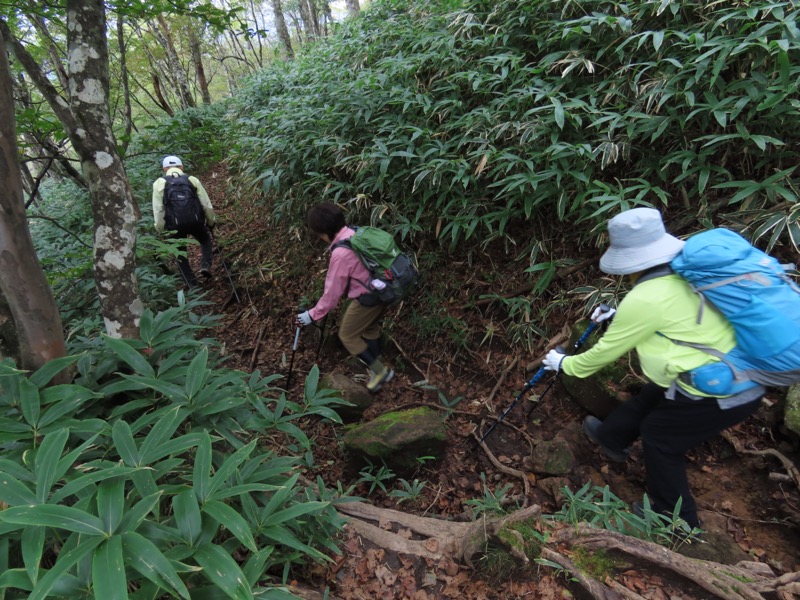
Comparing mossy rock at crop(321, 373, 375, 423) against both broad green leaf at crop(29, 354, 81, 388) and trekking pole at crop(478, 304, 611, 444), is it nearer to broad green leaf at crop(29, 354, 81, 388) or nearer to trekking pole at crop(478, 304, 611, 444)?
trekking pole at crop(478, 304, 611, 444)

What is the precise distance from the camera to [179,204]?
220 inches

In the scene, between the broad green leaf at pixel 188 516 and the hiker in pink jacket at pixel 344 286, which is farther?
the hiker in pink jacket at pixel 344 286

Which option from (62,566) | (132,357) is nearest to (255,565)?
(62,566)

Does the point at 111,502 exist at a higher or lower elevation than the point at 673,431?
higher

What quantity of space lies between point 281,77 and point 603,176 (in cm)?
843

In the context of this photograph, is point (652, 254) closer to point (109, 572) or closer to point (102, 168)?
point (109, 572)

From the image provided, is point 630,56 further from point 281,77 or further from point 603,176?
point 281,77

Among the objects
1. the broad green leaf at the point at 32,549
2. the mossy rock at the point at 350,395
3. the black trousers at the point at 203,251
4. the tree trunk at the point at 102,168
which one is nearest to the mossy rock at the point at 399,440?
the mossy rock at the point at 350,395

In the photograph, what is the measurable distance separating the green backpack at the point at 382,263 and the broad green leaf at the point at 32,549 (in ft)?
8.97

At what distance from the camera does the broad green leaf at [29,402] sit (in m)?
1.82

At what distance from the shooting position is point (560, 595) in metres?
1.82

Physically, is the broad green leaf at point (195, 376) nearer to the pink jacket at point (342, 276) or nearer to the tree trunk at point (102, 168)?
the tree trunk at point (102, 168)

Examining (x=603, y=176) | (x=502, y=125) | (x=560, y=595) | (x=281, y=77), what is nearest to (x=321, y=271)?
(x=502, y=125)

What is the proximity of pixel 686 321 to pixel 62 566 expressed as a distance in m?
2.93
